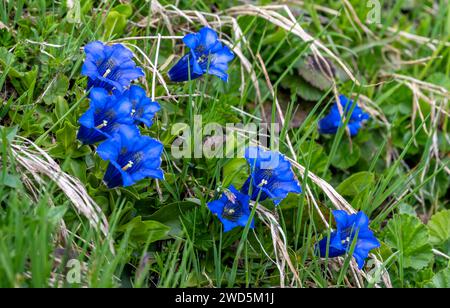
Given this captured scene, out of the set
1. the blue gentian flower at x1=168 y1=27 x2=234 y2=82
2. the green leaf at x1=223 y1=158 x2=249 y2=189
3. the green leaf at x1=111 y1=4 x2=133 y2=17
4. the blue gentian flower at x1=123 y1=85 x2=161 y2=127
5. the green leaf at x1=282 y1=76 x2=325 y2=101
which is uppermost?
the green leaf at x1=111 y1=4 x2=133 y2=17

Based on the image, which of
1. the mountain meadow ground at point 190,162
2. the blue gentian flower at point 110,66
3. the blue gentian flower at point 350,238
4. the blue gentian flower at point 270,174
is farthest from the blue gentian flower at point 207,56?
the blue gentian flower at point 350,238

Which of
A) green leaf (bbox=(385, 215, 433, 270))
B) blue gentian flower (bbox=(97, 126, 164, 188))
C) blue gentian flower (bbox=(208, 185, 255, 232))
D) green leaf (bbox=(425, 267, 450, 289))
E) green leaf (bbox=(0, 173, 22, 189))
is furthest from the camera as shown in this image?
green leaf (bbox=(385, 215, 433, 270))

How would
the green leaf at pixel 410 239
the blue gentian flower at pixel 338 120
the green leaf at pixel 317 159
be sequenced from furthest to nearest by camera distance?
the blue gentian flower at pixel 338 120 < the green leaf at pixel 317 159 < the green leaf at pixel 410 239

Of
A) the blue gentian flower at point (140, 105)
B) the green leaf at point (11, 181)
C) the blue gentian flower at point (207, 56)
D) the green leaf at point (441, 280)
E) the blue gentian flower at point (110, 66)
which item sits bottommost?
the green leaf at point (441, 280)

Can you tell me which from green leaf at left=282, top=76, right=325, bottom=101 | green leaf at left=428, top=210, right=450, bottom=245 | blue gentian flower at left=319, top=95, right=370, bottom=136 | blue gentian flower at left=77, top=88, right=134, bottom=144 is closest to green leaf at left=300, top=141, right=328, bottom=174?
blue gentian flower at left=319, top=95, right=370, bottom=136

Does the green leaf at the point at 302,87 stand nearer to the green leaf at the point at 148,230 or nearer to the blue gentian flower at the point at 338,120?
the blue gentian flower at the point at 338,120

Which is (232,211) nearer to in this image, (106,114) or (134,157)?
(134,157)

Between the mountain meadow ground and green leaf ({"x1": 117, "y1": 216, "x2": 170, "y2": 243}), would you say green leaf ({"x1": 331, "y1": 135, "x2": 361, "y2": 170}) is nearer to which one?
the mountain meadow ground

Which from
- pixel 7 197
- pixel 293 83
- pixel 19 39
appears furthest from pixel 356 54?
pixel 7 197
